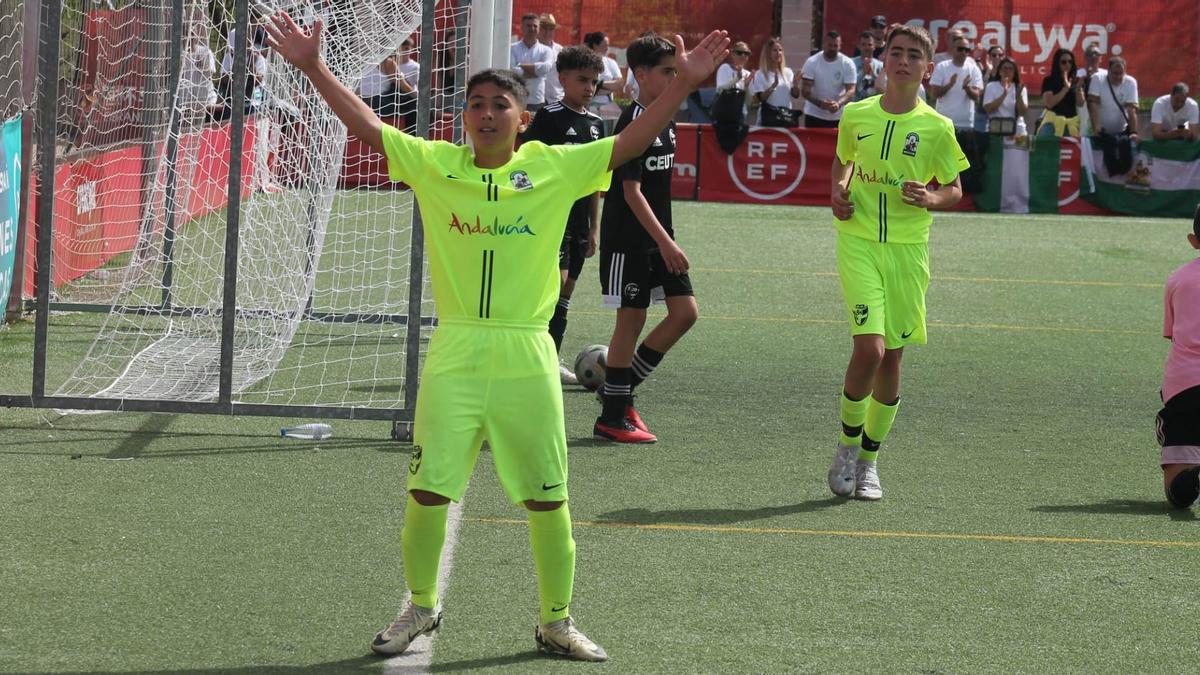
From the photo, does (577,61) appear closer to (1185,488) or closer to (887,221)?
(887,221)

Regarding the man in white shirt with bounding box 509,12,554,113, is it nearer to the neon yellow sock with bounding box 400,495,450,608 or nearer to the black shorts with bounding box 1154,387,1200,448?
the black shorts with bounding box 1154,387,1200,448

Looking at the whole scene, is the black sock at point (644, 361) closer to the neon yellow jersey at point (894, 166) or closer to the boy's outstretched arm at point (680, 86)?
the neon yellow jersey at point (894, 166)

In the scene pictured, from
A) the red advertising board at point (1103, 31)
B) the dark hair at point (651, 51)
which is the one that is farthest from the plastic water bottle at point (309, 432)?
the red advertising board at point (1103, 31)

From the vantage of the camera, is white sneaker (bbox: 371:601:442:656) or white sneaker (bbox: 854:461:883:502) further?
white sneaker (bbox: 854:461:883:502)

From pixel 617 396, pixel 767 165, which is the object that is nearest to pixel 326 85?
pixel 617 396

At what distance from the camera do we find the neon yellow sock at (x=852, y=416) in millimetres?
7410

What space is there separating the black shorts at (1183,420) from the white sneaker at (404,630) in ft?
12.6

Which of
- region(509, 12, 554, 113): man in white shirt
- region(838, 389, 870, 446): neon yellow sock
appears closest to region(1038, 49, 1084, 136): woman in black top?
region(509, 12, 554, 113): man in white shirt

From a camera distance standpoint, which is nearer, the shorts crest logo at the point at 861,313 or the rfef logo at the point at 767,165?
the shorts crest logo at the point at 861,313

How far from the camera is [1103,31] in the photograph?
30.3 meters

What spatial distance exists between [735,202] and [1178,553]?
16.1 m

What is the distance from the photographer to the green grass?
5277mm

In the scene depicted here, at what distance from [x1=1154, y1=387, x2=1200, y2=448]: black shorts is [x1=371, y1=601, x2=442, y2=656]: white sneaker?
3.85 metres

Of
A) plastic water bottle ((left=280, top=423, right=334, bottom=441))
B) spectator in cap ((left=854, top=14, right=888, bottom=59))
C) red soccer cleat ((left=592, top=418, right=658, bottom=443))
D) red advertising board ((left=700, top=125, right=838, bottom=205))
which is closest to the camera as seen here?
plastic water bottle ((left=280, top=423, right=334, bottom=441))
